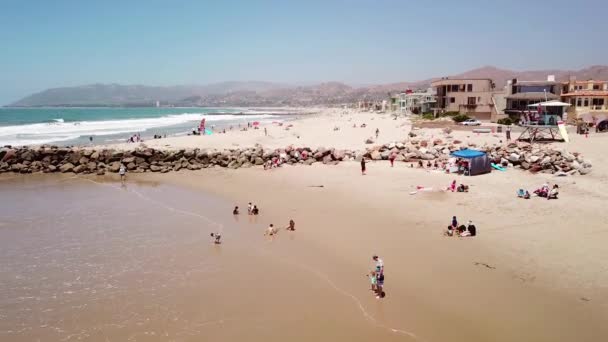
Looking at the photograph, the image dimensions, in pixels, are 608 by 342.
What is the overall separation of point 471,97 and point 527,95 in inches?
328

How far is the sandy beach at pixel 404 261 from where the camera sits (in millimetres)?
8828

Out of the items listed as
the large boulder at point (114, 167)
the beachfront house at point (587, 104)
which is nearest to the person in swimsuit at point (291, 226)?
the large boulder at point (114, 167)

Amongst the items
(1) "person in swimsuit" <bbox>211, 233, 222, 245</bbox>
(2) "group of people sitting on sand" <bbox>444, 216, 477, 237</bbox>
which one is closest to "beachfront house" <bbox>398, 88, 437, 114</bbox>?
(2) "group of people sitting on sand" <bbox>444, 216, 477, 237</bbox>

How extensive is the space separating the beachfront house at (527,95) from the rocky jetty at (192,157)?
715 inches

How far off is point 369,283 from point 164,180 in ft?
56.3

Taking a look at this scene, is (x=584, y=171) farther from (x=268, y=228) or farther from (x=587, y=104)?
(x=587, y=104)

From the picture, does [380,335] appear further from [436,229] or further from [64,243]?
[64,243]

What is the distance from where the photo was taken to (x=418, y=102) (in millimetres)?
67750

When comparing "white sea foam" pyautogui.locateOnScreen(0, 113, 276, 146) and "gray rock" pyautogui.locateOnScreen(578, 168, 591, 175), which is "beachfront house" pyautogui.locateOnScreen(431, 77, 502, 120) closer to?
"gray rock" pyautogui.locateOnScreen(578, 168, 591, 175)

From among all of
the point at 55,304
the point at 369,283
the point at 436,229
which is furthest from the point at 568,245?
the point at 55,304

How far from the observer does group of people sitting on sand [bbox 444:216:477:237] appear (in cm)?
1346

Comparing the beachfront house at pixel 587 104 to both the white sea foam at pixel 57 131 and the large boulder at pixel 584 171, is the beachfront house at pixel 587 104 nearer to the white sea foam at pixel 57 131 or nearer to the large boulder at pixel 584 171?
the large boulder at pixel 584 171

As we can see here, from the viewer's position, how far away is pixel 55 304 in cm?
996

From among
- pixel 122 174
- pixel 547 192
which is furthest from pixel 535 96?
pixel 122 174
